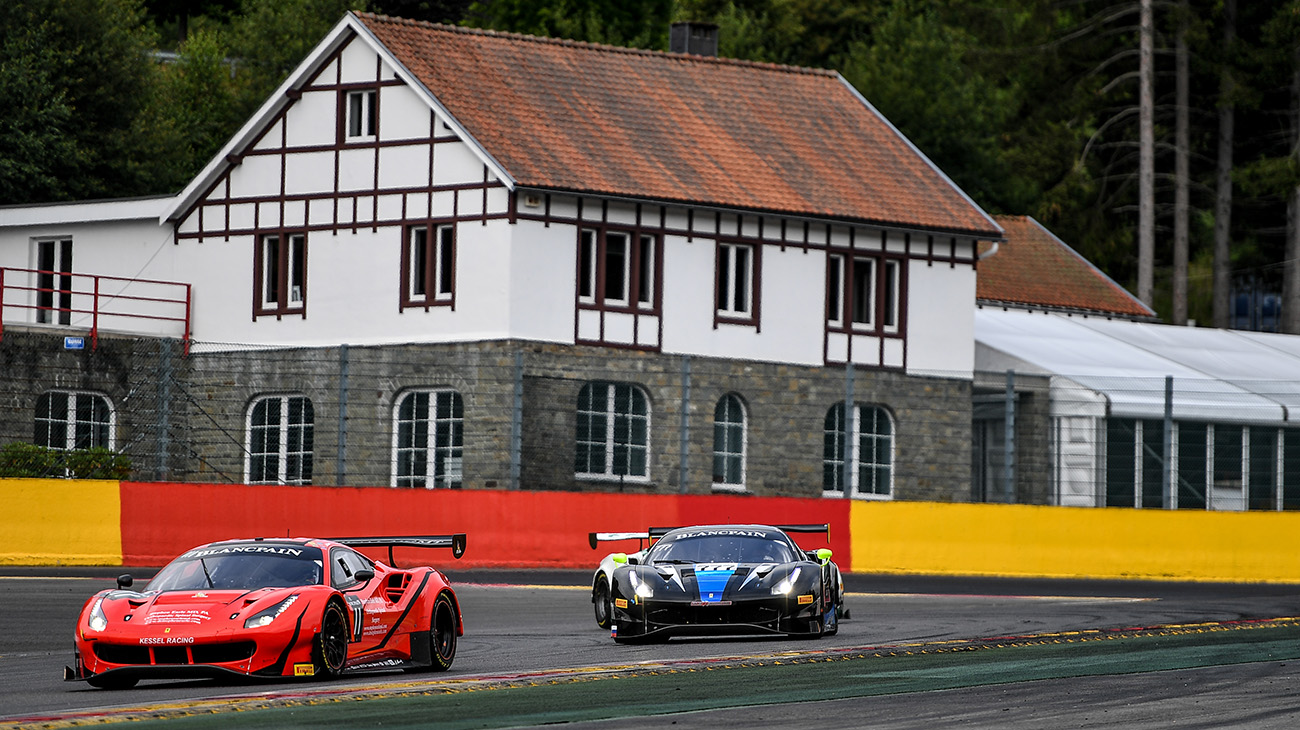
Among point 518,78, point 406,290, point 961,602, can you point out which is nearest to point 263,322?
point 406,290

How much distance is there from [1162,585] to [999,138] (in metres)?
45.1

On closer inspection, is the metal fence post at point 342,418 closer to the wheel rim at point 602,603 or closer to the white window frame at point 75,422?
the white window frame at point 75,422

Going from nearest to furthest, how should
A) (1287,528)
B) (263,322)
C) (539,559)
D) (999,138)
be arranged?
(539,559)
(1287,528)
(263,322)
(999,138)

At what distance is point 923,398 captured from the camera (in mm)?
43219

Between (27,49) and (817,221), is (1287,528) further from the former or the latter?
(27,49)

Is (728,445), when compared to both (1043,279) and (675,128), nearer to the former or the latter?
(675,128)

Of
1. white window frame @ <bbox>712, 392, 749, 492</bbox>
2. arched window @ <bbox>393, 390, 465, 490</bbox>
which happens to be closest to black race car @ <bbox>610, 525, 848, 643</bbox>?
arched window @ <bbox>393, 390, 465, 490</bbox>

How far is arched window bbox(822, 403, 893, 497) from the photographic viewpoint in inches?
1651

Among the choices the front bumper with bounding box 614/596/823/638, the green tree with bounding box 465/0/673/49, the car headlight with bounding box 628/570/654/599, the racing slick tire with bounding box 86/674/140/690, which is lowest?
the racing slick tire with bounding box 86/674/140/690

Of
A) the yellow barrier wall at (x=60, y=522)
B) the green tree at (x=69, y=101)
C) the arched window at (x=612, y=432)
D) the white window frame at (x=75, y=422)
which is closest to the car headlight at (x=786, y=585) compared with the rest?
the yellow barrier wall at (x=60, y=522)

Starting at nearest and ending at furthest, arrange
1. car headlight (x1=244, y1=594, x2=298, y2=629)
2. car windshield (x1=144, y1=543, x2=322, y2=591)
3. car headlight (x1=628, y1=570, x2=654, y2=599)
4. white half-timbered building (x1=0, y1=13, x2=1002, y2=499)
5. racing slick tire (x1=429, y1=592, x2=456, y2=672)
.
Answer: car headlight (x1=244, y1=594, x2=298, y2=629), car windshield (x1=144, y1=543, x2=322, y2=591), racing slick tire (x1=429, y1=592, x2=456, y2=672), car headlight (x1=628, y1=570, x2=654, y2=599), white half-timbered building (x1=0, y1=13, x2=1002, y2=499)

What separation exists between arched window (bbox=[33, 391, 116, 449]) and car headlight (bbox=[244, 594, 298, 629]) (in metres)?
20.5

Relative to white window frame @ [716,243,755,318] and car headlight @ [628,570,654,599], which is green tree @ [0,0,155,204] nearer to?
white window frame @ [716,243,755,318]

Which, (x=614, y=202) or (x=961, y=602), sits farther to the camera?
(x=614, y=202)
